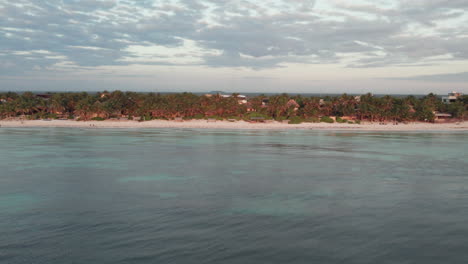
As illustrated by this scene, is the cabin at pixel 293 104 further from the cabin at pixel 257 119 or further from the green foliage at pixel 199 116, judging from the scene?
the green foliage at pixel 199 116

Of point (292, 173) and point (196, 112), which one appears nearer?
point (292, 173)

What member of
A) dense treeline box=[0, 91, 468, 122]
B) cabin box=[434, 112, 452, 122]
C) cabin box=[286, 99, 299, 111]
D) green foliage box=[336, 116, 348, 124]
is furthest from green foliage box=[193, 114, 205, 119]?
cabin box=[434, 112, 452, 122]

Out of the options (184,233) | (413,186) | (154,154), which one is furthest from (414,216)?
(154,154)

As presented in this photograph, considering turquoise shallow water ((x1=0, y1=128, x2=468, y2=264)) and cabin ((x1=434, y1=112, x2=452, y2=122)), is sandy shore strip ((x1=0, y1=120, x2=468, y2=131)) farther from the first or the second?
turquoise shallow water ((x1=0, y1=128, x2=468, y2=264))

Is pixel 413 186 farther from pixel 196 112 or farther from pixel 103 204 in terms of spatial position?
pixel 196 112

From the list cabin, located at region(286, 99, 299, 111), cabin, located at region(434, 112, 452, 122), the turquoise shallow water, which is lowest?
the turquoise shallow water

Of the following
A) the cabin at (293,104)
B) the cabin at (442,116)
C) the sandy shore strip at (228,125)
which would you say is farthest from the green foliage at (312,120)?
the cabin at (442,116)

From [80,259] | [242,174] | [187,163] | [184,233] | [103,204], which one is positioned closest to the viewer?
[80,259]
